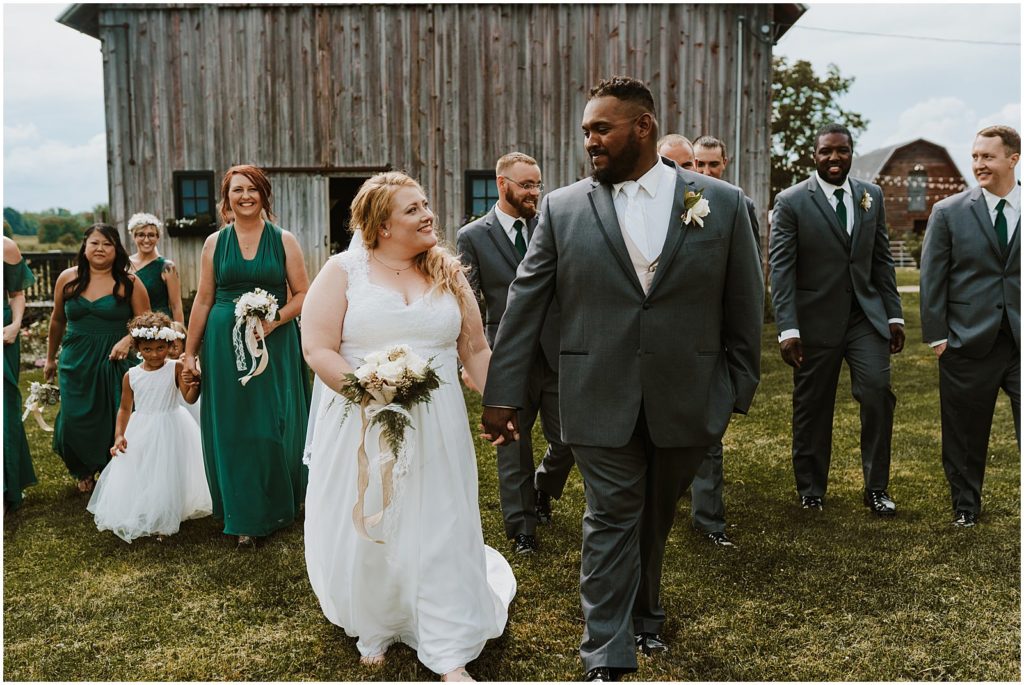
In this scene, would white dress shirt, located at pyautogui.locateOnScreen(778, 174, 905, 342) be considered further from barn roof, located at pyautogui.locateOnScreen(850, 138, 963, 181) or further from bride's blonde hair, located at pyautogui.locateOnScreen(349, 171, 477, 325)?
barn roof, located at pyautogui.locateOnScreen(850, 138, 963, 181)

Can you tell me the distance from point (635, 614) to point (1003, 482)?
4.01m

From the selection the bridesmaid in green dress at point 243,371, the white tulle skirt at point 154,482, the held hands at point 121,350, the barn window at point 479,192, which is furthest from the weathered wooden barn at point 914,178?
the white tulle skirt at point 154,482

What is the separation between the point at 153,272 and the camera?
302 inches

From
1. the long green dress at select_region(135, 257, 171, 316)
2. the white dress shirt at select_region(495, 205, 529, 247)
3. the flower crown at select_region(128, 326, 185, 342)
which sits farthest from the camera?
the long green dress at select_region(135, 257, 171, 316)

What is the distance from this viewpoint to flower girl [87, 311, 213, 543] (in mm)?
5902

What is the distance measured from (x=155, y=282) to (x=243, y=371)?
94.7 inches

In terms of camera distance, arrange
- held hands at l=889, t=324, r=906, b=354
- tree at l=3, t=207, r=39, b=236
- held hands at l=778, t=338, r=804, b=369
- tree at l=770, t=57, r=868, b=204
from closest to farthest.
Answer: held hands at l=778, t=338, r=804, b=369 → held hands at l=889, t=324, r=906, b=354 → tree at l=3, t=207, r=39, b=236 → tree at l=770, t=57, r=868, b=204

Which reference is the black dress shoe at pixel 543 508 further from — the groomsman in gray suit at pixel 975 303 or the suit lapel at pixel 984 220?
the suit lapel at pixel 984 220

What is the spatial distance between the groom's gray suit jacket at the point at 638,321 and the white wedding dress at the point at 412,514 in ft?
1.01

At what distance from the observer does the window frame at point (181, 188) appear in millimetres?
15227

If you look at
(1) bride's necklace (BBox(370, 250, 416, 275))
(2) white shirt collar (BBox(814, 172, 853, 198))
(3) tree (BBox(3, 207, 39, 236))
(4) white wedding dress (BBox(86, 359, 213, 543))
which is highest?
(3) tree (BBox(3, 207, 39, 236))

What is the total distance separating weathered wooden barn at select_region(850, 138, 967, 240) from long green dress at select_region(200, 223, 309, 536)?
59.5 meters

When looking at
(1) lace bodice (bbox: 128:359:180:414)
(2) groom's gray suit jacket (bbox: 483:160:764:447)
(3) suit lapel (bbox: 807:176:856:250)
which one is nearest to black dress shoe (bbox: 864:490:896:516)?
(3) suit lapel (bbox: 807:176:856:250)

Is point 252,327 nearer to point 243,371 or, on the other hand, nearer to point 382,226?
point 243,371
